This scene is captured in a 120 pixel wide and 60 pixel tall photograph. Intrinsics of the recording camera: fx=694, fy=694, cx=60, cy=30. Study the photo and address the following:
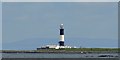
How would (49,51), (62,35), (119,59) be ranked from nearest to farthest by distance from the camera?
(119,59), (62,35), (49,51)

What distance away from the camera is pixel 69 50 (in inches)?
7830

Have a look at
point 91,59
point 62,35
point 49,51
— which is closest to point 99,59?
point 91,59

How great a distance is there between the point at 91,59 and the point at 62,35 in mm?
60504

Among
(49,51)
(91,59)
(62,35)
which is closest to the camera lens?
(91,59)

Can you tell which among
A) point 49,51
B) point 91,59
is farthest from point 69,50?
point 91,59

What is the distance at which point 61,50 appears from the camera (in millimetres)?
189875

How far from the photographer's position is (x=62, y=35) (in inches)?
7200

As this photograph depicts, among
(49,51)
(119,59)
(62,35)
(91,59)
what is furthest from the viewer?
(49,51)

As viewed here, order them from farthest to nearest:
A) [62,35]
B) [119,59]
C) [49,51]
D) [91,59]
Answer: [49,51]
[62,35]
[91,59]
[119,59]

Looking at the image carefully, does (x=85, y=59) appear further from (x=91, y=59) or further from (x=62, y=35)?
(x=62, y=35)

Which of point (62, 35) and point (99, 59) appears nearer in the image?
point (99, 59)

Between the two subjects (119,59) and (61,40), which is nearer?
(119,59)

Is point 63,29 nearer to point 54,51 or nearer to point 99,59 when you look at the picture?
point 54,51

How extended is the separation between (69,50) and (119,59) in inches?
3336
